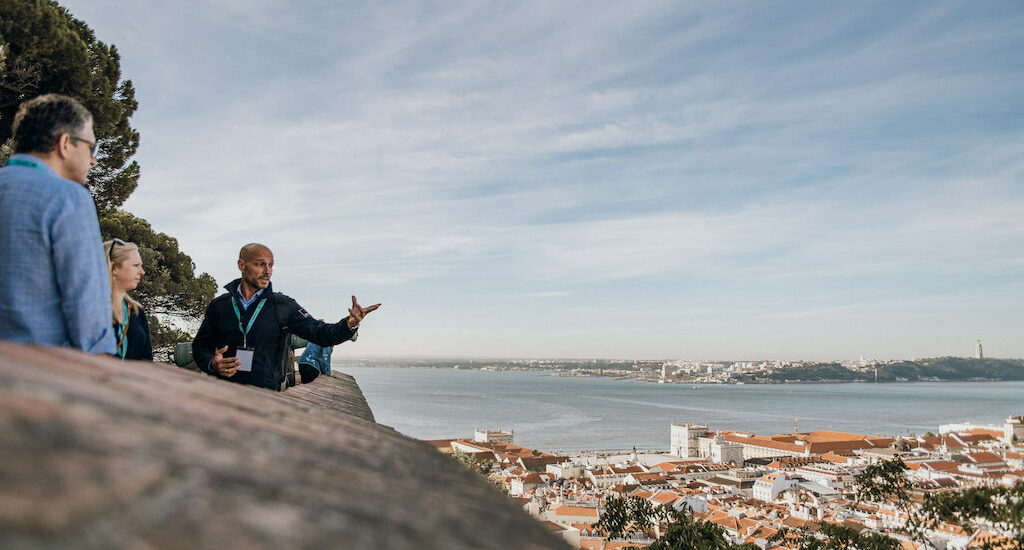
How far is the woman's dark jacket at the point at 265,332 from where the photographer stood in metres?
2.87

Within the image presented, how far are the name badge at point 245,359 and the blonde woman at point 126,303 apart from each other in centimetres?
43

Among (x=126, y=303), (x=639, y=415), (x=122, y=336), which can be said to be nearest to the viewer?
(x=122, y=336)

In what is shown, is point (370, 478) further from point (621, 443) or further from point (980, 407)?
point (980, 407)

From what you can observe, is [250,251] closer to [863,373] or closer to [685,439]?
[685,439]

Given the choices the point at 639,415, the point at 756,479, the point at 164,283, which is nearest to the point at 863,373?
the point at 639,415

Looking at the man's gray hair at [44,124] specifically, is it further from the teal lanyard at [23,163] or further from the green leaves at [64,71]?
the green leaves at [64,71]

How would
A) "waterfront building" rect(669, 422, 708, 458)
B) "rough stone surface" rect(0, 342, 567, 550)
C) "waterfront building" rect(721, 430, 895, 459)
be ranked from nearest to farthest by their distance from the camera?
"rough stone surface" rect(0, 342, 567, 550) < "waterfront building" rect(721, 430, 895, 459) < "waterfront building" rect(669, 422, 708, 458)

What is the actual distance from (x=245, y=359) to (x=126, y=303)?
55cm

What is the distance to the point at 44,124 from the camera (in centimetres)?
175

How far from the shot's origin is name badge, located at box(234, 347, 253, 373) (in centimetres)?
282

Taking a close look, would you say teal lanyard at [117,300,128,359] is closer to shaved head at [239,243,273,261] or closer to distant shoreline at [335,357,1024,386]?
shaved head at [239,243,273,261]

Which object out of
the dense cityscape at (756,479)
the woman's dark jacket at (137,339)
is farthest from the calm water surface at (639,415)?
the woman's dark jacket at (137,339)

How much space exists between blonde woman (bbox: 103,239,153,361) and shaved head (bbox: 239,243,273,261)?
53cm

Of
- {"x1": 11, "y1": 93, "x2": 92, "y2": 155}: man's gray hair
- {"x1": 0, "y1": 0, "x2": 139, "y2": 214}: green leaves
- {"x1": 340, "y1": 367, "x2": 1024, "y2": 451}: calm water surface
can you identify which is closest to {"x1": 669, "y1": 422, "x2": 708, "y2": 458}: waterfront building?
{"x1": 340, "y1": 367, "x2": 1024, "y2": 451}: calm water surface
